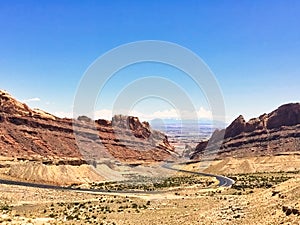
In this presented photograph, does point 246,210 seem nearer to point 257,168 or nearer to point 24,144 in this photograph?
point 257,168

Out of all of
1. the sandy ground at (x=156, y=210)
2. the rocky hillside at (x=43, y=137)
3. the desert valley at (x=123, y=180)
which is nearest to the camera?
the sandy ground at (x=156, y=210)

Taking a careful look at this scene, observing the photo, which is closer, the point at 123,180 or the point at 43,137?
the point at 123,180

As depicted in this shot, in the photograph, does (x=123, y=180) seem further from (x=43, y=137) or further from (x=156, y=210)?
(x=156, y=210)

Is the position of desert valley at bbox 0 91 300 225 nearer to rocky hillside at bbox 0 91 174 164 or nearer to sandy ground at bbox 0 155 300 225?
sandy ground at bbox 0 155 300 225

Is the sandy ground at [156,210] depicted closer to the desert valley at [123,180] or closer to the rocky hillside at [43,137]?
the desert valley at [123,180]

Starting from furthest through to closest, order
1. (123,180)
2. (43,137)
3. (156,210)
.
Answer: (43,137)
(123,180)
(156,210)

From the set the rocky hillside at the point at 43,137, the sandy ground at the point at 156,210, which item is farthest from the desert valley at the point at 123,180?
the rocky hillside at the point at 43,137

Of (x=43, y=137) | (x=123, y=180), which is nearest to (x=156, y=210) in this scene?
(x=123, y=180)

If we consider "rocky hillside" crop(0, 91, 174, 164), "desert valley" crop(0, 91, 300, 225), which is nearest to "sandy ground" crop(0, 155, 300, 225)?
"desert valley" crop(0, 91, 300, 225)

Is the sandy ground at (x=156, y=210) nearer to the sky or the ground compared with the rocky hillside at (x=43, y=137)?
nearer to the ground

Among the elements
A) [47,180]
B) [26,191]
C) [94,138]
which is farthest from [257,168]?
[26,191]

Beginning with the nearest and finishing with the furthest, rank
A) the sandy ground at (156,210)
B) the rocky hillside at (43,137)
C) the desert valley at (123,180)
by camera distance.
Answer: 1. the sandy ground at (156,210)
2. the desert valley at (123,180)
3. the rocky hillside at (43,137)
